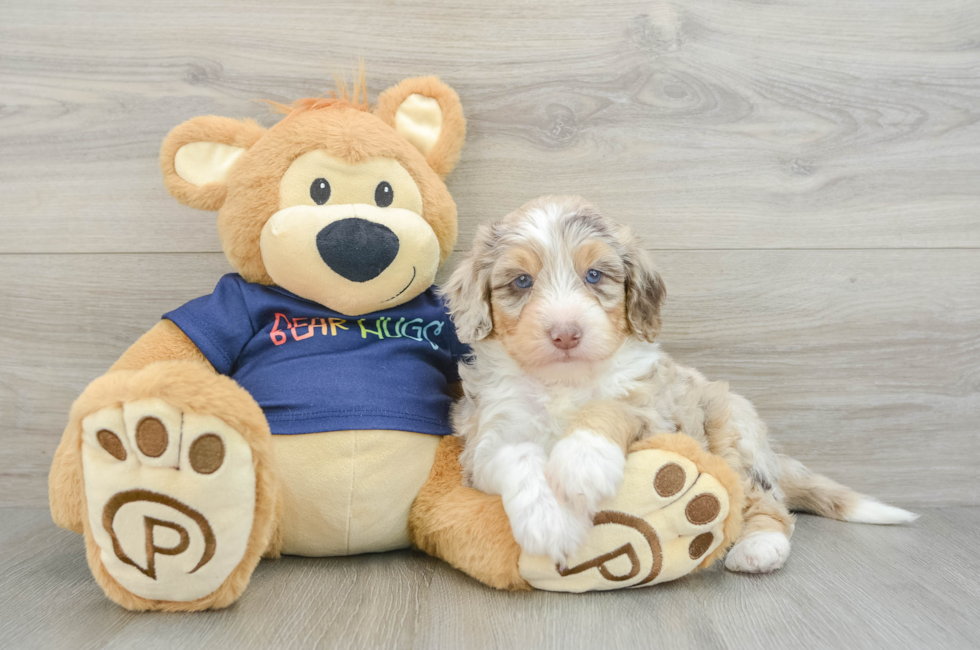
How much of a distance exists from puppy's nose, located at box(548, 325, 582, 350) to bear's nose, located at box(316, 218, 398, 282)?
1.53 ft

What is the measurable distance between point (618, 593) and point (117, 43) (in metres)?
2.18

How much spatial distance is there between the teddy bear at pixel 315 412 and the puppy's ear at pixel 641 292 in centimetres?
33

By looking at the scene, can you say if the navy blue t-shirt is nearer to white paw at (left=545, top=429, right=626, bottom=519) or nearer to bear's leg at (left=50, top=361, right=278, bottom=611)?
bear's leg at (left=50, top=361, right=278, bottom=611)

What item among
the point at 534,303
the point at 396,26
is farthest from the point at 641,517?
the point at 396,26

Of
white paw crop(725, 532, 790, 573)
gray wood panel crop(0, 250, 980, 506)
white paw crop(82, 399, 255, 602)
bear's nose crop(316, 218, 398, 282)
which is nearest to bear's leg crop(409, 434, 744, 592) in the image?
white paw crop(725, 532, 790, 573)

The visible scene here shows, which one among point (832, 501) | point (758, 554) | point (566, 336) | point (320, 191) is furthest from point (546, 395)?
point (832, 501)

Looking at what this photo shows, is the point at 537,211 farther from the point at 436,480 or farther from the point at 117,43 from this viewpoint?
the point at 117,43

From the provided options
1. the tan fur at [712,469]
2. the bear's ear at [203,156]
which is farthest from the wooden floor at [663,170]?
the tan fur at [712,469]

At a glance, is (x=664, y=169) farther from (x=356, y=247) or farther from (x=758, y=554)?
(x=758, y=554)

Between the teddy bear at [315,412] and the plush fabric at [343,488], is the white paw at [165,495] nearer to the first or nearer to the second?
the teddy bear at [315,412]

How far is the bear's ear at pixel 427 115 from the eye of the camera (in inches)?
75.4

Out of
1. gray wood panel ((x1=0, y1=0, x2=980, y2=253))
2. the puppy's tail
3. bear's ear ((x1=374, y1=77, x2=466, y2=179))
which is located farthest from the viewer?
gray wood panel ((x1=0, y1=0, x2=980, y2=253))

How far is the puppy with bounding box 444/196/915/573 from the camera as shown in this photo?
1438 mm

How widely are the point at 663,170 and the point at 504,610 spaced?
146cm
